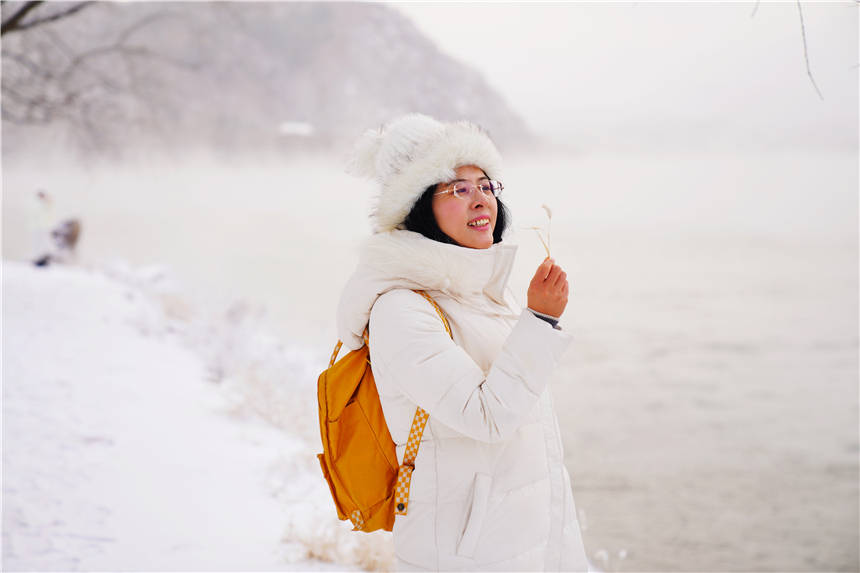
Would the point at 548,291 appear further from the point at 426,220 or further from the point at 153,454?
the point at 153,454

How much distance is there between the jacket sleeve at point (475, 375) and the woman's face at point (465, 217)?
0.24 meters

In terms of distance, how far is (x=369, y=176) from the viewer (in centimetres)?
155

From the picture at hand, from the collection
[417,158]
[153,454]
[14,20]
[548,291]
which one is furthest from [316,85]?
[548,291]

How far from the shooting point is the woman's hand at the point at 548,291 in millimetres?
1206

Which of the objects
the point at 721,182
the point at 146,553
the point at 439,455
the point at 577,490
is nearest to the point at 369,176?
the point at 439,455

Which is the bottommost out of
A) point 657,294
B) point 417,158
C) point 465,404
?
point 465,404

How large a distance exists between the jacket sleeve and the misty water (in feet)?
1.40

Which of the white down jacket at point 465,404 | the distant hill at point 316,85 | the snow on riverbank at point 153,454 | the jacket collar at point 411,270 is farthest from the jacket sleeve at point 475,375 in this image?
the distant hill at point 316,85

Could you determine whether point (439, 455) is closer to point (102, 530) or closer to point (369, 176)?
point (369, 176)

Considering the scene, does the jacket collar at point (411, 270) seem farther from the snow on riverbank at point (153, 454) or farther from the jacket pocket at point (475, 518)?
the snow on riverbank at point (153, 454)

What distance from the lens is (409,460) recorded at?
4.14 feet

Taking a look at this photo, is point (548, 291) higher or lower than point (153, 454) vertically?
higher

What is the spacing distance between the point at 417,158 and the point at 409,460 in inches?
24.3

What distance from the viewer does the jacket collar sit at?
4.23ft
